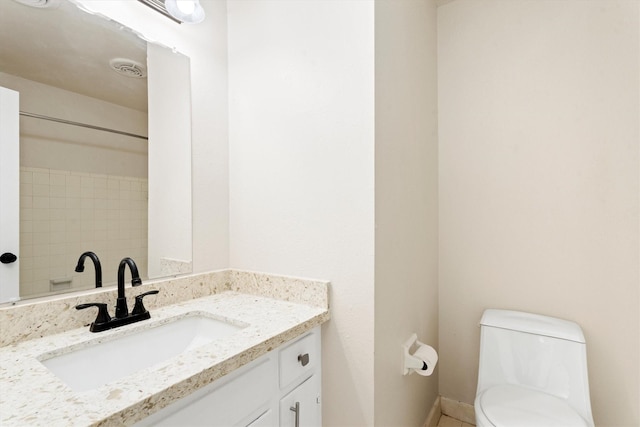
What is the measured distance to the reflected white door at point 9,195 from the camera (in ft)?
2.78

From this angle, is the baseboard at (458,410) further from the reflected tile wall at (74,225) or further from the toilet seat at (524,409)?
the reflected tile wall at (74,225)

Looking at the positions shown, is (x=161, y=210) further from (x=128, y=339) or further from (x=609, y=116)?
(x=609, y=116)

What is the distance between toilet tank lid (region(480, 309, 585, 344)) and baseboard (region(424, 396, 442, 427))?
62 centimetres

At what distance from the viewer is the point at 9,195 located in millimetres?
861

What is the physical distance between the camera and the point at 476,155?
1.78 m

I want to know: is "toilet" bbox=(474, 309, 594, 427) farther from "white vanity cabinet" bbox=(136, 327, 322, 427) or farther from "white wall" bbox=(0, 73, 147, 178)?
"white wall" bbox=(0, 73, 147, 178)

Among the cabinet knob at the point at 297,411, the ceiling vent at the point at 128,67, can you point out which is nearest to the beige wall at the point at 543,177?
the cabinet knob at the point at 297,411

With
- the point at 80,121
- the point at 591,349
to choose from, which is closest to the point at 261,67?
the point at 80,121

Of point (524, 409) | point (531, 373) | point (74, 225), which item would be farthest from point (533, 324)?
point (74, 225)

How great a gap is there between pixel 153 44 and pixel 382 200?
1.09 meters

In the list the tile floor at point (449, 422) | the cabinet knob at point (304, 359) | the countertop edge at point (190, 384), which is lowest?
the tile floor at point (449, 422)

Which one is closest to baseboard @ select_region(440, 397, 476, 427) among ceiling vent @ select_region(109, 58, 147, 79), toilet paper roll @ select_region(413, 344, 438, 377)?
toilet paper roll @ select_region(413, 344, 438, 377)

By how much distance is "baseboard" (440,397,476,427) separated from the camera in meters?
1.79

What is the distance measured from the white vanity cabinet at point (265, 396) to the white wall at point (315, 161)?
101 millimetres
